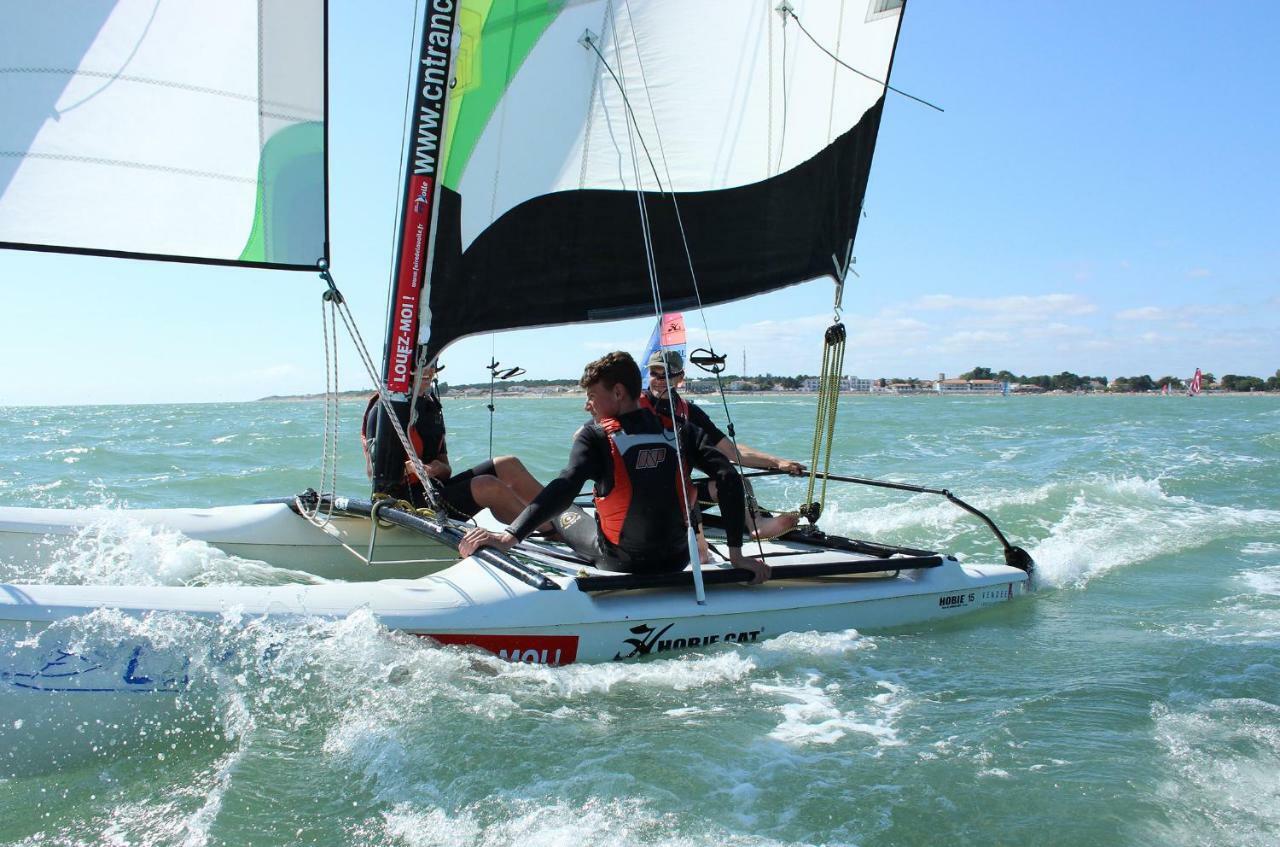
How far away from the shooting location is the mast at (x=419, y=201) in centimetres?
444

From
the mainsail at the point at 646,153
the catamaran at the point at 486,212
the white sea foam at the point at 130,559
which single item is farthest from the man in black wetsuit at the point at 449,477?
the white sea foam at the point at 130,559

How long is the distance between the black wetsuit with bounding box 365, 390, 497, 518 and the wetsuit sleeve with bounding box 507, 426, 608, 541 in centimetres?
134

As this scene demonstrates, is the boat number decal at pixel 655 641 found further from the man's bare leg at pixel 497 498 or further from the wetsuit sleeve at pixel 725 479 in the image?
the man's bare leg at pixel 497 498

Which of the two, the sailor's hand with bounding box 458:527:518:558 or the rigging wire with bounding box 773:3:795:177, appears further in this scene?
the rigging wire with bounding box 773:3:795:177

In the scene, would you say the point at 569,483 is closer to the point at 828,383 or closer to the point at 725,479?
the point at 725,479

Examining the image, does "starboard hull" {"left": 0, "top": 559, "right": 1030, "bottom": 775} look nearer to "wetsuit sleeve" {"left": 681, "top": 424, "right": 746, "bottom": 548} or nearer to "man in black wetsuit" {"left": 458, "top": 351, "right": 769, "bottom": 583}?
"man in black wetsuit" {"left": 458, "top": 351, "right": 769, "bottom": 583}

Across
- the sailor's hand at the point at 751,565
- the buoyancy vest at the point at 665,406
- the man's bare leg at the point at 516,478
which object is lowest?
the sailor's hand at the point at 751,565

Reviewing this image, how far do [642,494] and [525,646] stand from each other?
810 millimetres

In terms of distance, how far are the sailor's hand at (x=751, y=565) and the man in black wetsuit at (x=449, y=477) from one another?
1465 mm

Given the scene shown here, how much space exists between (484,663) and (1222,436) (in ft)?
73.0

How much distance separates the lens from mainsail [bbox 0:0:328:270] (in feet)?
11.0

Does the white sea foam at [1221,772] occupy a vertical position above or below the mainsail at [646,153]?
below

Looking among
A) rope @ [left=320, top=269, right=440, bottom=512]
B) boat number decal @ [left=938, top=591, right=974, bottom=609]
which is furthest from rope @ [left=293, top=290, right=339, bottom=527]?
boat number decal @ [left=938, top=591, right=974, bottom=609]

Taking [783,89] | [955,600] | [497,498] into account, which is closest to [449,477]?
[497,498]
